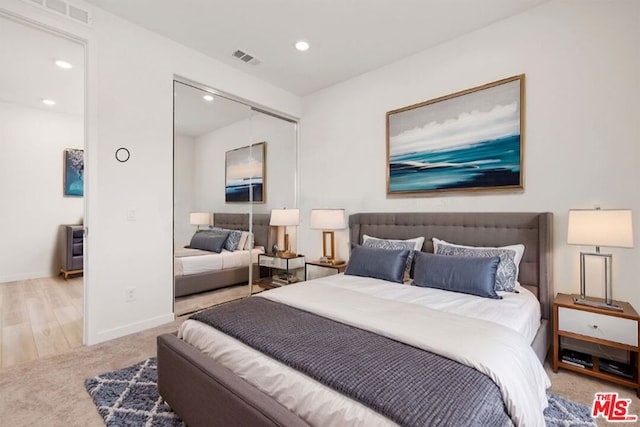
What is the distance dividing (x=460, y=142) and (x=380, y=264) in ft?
4.81

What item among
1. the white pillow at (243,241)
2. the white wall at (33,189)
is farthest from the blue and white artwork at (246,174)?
the white wall at (33,189)

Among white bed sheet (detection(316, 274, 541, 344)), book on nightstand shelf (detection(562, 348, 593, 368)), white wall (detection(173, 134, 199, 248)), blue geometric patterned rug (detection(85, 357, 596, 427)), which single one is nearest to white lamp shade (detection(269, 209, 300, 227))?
white wall (detection(173, 134, 199, 248))

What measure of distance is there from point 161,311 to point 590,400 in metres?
3.58

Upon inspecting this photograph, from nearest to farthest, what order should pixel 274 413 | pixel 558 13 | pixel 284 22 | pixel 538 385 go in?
pixel 274 413 < pixel 538 385 < pixel 558 13 < pixel 284 22

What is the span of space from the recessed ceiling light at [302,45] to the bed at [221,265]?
212cm

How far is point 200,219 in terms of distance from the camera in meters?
3.59

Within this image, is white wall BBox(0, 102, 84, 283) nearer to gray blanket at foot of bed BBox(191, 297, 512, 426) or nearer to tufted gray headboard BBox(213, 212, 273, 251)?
tufted gray headboard BBox(213, 212, 273, 251)

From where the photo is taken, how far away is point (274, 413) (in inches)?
42.8

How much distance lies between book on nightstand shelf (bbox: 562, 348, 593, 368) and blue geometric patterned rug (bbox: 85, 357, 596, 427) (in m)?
0.41

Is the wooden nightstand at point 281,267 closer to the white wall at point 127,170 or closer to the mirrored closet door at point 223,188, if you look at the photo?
the mirrored closet door at point 223,188

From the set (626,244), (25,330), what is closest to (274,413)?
(626,244)

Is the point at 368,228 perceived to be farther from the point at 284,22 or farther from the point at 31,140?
the point at 31,140

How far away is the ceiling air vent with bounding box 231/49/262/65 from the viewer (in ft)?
11.0

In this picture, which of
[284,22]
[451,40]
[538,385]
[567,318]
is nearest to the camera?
[538,385]
